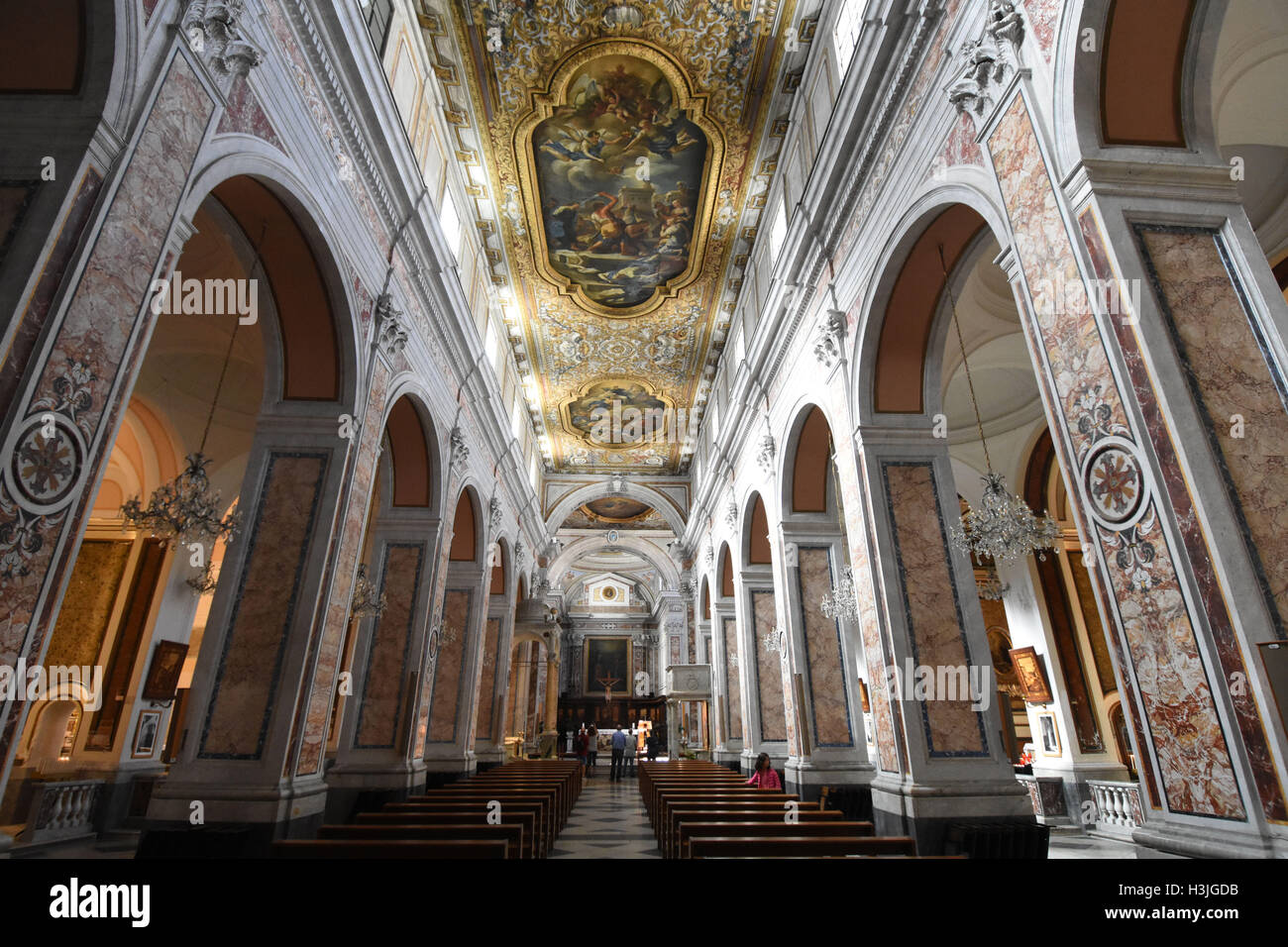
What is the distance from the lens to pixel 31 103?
130 inches

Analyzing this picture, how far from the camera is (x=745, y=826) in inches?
184

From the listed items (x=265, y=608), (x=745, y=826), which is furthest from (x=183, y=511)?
(x=745, y=826)

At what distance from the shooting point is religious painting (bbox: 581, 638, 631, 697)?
3391cm

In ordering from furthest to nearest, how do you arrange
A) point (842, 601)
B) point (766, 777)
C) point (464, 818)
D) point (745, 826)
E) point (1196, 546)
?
point (766, 777) < point (842, 601) < point (464, 818) < point (745, 826) < point (1196, 546)

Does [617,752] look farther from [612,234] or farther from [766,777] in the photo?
[612,234]

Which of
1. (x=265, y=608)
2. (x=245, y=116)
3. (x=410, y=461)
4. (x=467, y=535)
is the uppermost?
(x=245, y=116)

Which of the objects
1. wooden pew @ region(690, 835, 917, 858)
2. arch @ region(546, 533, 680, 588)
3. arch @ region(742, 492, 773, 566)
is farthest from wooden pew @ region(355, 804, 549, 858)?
arch @ region(546, 533, 680, 588)

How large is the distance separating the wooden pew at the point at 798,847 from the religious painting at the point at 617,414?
13.2 m

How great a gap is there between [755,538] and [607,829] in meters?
5.85

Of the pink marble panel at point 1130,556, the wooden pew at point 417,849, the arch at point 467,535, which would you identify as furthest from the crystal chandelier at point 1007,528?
the arch at point 467,535

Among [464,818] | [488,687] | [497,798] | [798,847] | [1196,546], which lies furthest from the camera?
[488,687]

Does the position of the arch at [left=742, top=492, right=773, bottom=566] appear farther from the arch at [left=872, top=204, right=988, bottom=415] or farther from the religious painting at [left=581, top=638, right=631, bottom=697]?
the religious painting at [left=581, top=638, right=631, bottom=697]
